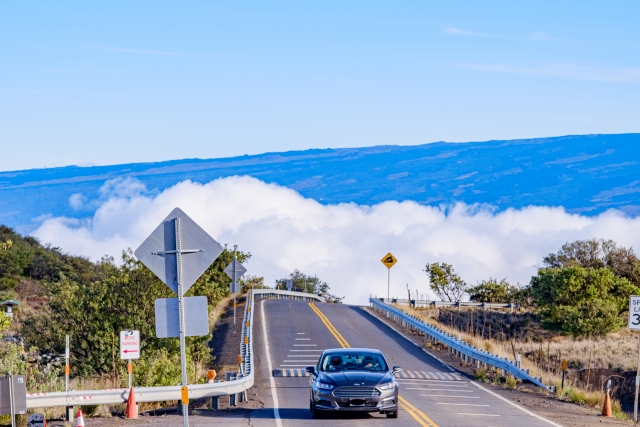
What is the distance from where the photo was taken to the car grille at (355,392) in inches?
723

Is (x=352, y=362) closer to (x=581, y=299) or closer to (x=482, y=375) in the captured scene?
(x=482, y=375)

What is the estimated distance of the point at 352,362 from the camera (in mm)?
19781

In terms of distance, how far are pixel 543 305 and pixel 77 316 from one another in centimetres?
3940

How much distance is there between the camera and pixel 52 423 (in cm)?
1694

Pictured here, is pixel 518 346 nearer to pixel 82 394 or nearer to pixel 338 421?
pixel 338 421

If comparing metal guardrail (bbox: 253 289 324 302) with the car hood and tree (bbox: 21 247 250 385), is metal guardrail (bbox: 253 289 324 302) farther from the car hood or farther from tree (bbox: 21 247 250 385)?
the car hood

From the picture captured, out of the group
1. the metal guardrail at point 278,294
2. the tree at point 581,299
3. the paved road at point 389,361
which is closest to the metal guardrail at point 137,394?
the paved road at point 389,361

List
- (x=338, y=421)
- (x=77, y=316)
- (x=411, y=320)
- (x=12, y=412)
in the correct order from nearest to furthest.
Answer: (x=12, y=412)
(x=338, y=421)
(x=77, y=316)
(x=411, y=320)

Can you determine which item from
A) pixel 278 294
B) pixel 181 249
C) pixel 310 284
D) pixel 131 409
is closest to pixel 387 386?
pixel 131 409

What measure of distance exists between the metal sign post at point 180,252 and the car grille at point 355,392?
7.06 metres

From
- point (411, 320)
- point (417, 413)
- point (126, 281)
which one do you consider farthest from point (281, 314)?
point (417, 413)

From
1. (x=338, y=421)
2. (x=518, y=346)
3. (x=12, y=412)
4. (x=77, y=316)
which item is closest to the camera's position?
(x=12, y=412)

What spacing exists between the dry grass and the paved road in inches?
89.0

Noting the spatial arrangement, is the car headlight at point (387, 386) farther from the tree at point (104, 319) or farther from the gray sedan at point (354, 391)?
the tree at point (104, 319)
